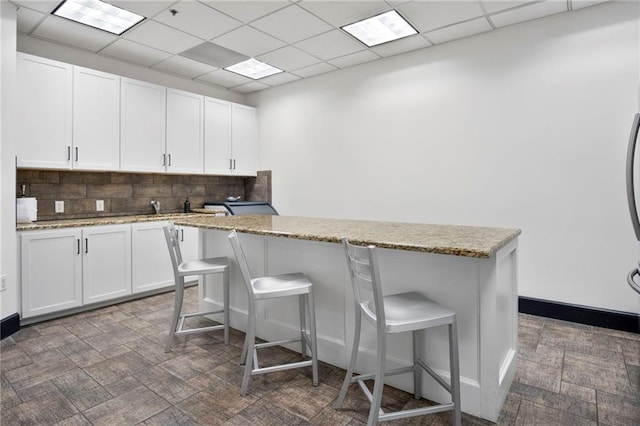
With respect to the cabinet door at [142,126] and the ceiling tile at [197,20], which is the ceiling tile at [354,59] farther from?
the cabinet door at [142,126]

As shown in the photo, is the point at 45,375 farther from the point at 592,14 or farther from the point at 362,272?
the point at 592,14

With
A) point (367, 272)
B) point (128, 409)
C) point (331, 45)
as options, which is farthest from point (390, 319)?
point (331, 45)

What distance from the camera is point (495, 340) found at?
173 cm

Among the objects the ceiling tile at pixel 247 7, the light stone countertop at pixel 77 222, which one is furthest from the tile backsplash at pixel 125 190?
the ceiling tile at pixel 247 7

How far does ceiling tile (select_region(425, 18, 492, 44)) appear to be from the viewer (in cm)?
329

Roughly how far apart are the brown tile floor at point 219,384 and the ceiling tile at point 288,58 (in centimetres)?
302

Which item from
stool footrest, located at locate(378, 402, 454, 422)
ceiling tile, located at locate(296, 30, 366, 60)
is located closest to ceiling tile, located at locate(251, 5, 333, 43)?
ceiling tile, located at locate(296, 30, 366, 60)

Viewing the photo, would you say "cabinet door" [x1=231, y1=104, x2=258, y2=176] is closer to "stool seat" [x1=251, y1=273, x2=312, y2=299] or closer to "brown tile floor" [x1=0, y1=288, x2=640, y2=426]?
"brown tile floor" [x1=0, y1=288, x2=640, y2=426]

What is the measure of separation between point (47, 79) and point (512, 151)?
4.40m

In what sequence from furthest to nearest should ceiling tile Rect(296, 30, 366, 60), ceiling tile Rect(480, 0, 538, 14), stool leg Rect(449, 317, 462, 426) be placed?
ceiling tile Rect(296, 30, 366, 60)
ceiling tile Rect(480, 0, 538, 14)
stool leg Rect(449, 317, 462, 426)

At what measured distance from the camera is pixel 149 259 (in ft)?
12.9

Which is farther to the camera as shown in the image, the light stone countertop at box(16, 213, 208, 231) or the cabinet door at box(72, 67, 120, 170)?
the cabinet door at box(72, 67, 120, 170)

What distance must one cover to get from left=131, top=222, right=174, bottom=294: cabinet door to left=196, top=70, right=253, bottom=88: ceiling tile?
2.11 metres

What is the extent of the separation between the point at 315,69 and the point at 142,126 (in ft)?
7.22
